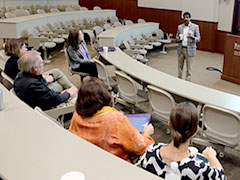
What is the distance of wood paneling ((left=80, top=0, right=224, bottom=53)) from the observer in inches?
417

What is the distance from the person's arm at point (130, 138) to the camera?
238 cm

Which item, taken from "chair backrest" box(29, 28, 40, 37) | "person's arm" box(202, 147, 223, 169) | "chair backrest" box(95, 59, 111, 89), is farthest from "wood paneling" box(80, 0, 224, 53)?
"person's arm" box(202, 147, 223, 169)

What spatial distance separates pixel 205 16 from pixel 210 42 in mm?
935

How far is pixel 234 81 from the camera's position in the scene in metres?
6.96

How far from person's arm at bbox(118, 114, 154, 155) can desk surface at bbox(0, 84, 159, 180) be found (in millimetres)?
304

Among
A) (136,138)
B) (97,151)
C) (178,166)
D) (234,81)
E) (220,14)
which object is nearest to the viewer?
(178,166)

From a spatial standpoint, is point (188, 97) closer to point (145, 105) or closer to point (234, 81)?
point (145, 105)

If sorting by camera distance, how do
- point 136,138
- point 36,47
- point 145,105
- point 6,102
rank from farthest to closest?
point 36,47 < point 145,105 < point 6,102 < point 136,138

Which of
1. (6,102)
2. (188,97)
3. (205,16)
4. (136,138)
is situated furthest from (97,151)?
(205,16)

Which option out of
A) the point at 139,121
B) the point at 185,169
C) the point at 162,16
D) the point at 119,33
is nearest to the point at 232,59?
the point at 119,33

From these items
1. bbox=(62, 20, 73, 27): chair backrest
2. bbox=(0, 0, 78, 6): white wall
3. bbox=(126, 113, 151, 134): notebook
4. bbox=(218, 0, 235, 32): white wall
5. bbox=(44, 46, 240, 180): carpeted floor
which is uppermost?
bbox=(0, 0, 78, 6): white wall

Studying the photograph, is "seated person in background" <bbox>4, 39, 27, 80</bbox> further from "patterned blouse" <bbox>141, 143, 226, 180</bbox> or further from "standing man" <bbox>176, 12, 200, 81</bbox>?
"standing man" <bbox>176, 12, 200, 81</bbox>

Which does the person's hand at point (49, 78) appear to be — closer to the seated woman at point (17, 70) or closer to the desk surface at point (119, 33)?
the seated woman at point (17, 70)

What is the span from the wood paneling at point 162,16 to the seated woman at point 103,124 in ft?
29.2
